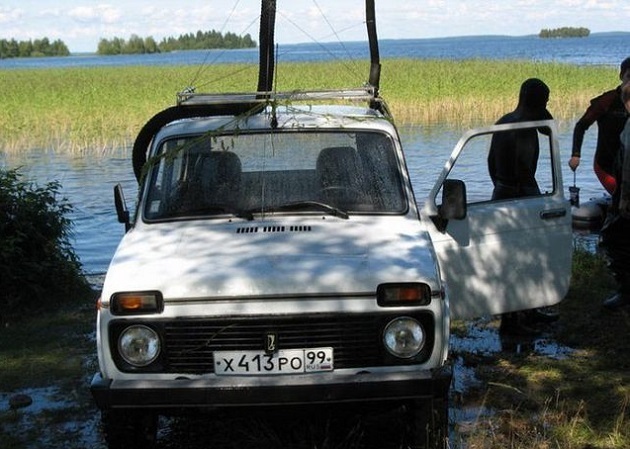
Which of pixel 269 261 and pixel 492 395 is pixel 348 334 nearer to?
pixel 269 261

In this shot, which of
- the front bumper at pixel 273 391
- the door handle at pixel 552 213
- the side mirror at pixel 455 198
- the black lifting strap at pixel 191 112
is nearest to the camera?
the front bumper at pixel 273 391

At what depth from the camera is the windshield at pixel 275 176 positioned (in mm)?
5684

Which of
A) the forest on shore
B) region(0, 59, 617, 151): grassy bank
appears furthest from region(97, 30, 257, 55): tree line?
region(0, 59, 617, 151): grassy bank

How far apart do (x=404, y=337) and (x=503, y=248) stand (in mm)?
1908

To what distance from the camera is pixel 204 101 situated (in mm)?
6363

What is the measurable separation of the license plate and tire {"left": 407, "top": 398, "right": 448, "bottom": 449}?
54cm

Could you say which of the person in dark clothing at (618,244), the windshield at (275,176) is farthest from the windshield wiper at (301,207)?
the person in dark clothing at (618,244)

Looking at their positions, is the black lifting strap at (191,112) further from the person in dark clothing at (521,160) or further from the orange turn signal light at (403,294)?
the person in dark clothing at (521,160)

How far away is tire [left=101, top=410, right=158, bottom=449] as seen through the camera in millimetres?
4887

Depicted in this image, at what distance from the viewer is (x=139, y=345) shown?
4.76 m

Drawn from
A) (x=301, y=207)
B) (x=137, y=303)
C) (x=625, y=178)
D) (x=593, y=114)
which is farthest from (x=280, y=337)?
(x=593, y=114)

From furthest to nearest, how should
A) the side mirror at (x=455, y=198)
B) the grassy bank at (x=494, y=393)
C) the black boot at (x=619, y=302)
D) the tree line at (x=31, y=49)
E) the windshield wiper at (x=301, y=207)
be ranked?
the tree line at (x=31, y=49) → the black boot at (x=619, y=302) → the side mirror at (x=455, y=198) → the windshield wiper at (x=301, y=207) → the grassy bank at (x=494, y=393)

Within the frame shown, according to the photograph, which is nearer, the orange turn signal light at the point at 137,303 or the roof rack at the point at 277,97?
the orange turn signal light at the point at 137,303

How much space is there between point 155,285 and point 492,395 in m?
2.58
